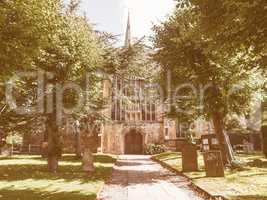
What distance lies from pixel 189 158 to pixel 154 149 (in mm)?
28738

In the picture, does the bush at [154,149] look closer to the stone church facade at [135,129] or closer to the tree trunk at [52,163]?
the stone church facade at [135,129]

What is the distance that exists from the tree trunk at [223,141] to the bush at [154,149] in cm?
2569

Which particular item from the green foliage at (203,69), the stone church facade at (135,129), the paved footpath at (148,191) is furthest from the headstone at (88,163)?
the stone church facade at (135,129)

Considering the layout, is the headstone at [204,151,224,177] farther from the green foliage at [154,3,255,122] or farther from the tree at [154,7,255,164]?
the green foliage at [154,3,255,122]

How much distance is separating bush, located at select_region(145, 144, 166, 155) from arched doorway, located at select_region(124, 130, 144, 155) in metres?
2.21

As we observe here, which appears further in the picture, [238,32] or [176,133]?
[176,133]

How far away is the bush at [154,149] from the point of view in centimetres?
4662

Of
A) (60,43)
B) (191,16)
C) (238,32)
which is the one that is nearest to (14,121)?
(60,43)

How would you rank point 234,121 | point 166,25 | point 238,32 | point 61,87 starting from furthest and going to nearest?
point 234,121 < point 166,25 < point 61,87 < point 238,32

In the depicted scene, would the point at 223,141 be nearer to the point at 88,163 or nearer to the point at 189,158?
the point at 189,158

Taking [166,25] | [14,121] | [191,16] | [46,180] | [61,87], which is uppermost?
[166,25]

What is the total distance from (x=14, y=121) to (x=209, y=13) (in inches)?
519

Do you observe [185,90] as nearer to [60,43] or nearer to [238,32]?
[60,43]

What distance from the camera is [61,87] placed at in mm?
18922
